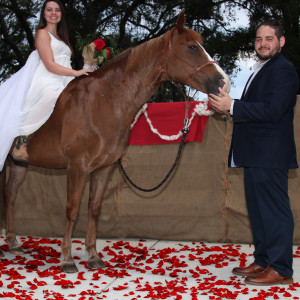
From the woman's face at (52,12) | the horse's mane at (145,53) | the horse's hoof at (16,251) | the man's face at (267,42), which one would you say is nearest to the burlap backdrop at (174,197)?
the horse's hoof at (16,251)

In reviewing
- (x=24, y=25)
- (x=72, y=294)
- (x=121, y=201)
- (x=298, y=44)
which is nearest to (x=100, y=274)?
(x=72, y=294)

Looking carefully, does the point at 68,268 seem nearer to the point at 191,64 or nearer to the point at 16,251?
the point at 16,251

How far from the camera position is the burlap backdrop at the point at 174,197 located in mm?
4527

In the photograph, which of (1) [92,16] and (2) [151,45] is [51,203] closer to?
(2) [151,45]

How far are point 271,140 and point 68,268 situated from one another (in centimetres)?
195

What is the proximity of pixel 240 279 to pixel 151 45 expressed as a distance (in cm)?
204

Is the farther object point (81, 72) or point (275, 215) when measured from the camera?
point (81, 72)

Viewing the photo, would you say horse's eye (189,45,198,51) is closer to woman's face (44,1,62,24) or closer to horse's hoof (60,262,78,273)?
woman's face (44,1,62,24)

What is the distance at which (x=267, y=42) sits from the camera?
9.78 feet

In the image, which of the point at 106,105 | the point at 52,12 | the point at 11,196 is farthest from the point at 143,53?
the point at 11,196

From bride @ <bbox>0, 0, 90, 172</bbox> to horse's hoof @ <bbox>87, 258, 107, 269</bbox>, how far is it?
113cm

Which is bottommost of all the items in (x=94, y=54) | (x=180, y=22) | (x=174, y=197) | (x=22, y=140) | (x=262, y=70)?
(x=174, y=197)

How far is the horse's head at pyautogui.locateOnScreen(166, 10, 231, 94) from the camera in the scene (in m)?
3.05

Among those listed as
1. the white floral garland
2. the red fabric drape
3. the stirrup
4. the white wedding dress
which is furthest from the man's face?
the stirrup
